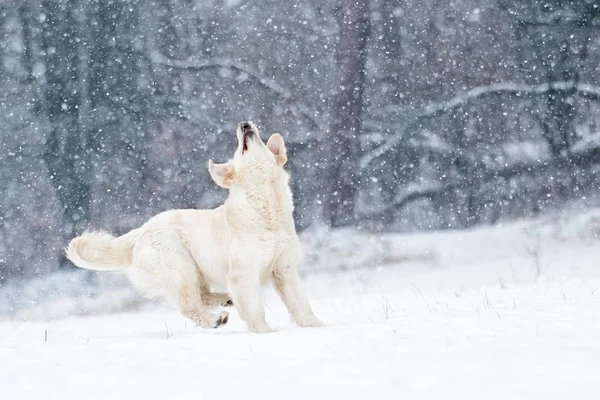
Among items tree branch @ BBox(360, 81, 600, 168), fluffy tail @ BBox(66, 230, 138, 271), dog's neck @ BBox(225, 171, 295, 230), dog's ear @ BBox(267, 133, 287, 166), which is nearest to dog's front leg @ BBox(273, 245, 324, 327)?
dog's neck @ BBox(225, 171, 295, 230)

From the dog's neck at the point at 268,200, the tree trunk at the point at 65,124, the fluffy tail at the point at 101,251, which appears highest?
the tree trunk at the point at 65,124

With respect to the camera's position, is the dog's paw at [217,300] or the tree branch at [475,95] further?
the tree branch at [475,95]

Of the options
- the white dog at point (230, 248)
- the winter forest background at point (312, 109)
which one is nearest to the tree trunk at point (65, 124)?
the winter forest background at point (312, 109)

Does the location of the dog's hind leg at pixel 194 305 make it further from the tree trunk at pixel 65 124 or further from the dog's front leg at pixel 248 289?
the tree trunk at pixel 65 124

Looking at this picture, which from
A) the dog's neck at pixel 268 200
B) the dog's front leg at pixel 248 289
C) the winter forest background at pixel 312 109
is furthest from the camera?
the winter forest background at pixel 312 109

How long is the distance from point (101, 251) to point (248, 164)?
149 centimetres

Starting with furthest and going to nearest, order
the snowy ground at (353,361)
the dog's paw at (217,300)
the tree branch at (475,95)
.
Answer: the tree branch at (475,95), the dog's paw at (217,300), the snowy ground at (353,361)

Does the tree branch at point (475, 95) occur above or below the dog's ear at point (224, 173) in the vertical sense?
above

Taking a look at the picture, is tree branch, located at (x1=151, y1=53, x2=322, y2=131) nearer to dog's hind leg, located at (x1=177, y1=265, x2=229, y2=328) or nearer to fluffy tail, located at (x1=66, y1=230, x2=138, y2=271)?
fluffy tail, located at (x1=66, y1=230, x2=138, y2=271)

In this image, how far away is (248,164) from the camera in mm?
5289

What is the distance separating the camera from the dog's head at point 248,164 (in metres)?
5.24

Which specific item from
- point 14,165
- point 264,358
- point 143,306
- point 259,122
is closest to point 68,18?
point 14,165

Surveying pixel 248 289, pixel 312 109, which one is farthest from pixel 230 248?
pixel 312 109

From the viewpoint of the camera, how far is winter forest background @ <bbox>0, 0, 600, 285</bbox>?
1190 centimetres
